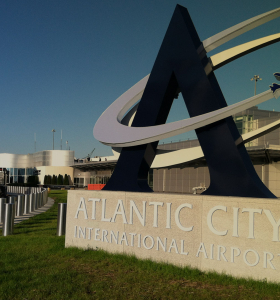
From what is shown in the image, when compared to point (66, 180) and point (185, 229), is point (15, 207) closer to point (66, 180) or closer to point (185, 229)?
point (185, 229)

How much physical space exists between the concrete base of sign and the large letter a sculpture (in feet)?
3.05

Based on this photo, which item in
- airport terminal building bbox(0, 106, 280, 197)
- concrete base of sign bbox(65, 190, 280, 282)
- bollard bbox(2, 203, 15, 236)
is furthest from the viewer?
airport terminal building bbox(0, 106, 280, 197)

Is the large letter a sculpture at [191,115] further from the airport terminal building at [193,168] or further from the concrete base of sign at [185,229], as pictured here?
the airport terminal building at [193,168]

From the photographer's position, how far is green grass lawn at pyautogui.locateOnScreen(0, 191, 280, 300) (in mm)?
5605

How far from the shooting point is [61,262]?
7.71 m

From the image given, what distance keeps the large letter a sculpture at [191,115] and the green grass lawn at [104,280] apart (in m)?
2.06

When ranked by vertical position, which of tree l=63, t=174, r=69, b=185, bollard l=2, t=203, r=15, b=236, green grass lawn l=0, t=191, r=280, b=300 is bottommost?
green grass lawn l=0, t=191, r=280, b=300

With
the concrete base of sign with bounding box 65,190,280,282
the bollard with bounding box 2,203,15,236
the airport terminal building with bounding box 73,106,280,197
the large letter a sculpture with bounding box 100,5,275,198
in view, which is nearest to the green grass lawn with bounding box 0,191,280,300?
the concrete base of sign with bounding box 65,190,280,282

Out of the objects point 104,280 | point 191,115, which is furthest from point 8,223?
point 191,115

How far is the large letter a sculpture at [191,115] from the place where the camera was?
7746 millimetres

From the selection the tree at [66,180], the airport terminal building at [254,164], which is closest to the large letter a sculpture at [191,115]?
the airport terminal building at [254,164]

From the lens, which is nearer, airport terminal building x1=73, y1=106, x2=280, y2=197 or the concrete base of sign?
the concrete base of sign

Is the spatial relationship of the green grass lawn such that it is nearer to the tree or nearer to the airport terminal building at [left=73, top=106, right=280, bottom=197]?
the airport terminal building at [left=73, top=106, right=280, bottom=197]

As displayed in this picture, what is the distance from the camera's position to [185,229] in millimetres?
7215
